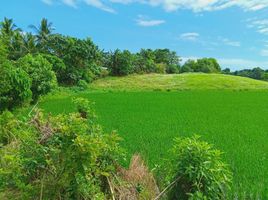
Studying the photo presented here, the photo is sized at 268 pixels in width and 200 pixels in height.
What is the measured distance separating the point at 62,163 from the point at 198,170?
3.98ft

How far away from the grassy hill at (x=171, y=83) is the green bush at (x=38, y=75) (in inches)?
455

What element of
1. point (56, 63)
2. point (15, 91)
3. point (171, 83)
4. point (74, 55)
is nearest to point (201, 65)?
point (171, 83)

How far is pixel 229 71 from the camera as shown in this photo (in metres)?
67.3

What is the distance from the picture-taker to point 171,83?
3275 cm

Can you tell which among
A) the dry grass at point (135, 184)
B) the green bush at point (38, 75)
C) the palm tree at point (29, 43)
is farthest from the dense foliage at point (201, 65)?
the dry grass at point (135, 184)

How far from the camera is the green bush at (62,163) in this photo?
117 inches

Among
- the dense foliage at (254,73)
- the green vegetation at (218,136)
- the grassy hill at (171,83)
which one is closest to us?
the green vegetation at (218,136)

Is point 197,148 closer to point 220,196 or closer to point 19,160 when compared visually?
point 220,196

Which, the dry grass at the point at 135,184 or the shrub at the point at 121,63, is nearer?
the dry grass at the point at 135,184

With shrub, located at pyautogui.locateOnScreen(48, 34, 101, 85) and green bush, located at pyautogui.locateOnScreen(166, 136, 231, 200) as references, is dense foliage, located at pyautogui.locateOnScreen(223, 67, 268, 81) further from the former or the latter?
green bush, located at pyautogui.locateOnScreen(166, 136, 231, 200)

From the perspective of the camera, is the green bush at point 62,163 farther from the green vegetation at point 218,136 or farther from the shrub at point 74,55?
the shrub at point 74,55

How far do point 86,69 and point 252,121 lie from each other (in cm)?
2169

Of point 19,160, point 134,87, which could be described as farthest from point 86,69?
point 19,160

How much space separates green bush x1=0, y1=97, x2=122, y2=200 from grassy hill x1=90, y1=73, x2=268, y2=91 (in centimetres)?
2493
